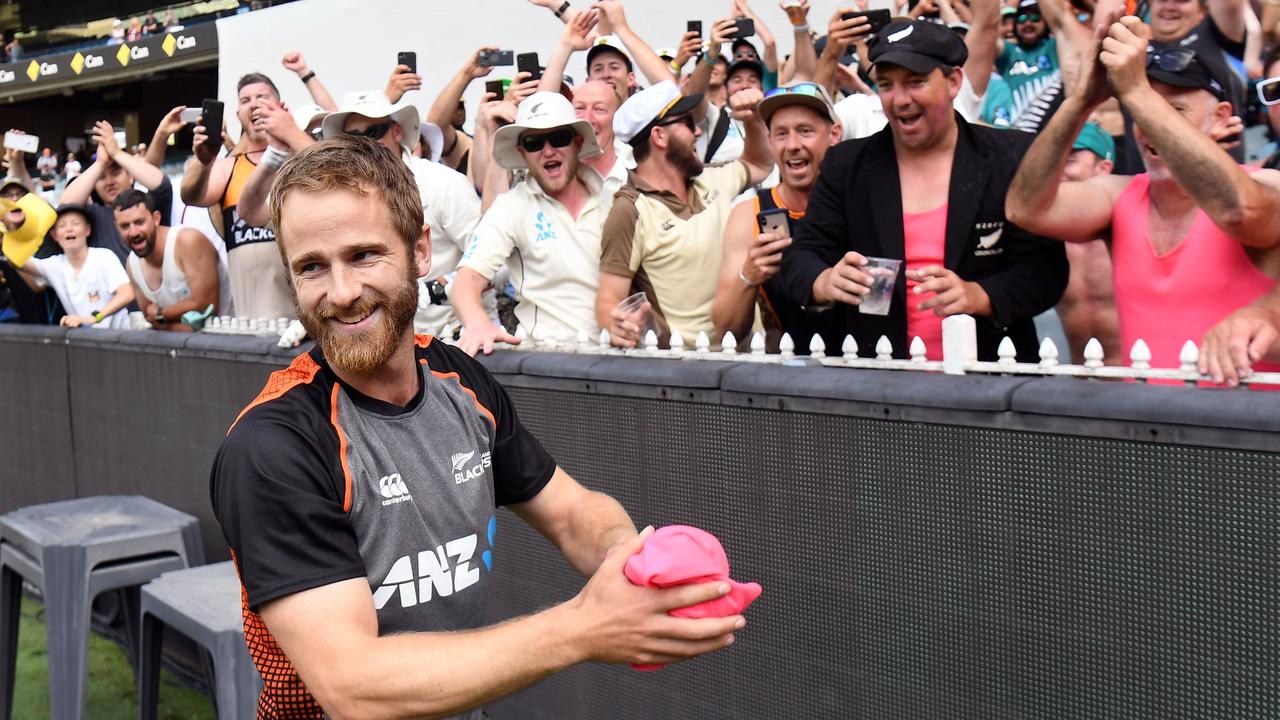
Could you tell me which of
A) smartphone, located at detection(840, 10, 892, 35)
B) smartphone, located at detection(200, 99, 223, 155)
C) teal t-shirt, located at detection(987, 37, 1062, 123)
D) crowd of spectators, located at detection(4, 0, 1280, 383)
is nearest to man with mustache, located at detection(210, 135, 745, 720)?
crowd of spectators, located at detection(4, 0, 1280, 383)

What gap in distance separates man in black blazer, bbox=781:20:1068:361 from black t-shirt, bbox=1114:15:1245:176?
76 cm

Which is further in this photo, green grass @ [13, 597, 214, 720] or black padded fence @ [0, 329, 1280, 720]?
green grass @ [13, 597, 214, 720]

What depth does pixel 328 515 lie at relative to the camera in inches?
75.6

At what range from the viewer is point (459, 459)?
2.23 metres

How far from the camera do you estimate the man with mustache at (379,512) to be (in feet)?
5.76

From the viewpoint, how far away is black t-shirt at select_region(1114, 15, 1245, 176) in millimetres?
4023

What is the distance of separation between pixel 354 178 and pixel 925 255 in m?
1.87

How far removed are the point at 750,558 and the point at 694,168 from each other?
1865 mm

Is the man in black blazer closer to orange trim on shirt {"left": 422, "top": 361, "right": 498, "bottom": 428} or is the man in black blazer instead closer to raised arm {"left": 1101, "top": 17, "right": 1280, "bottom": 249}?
raised arm {"left": 1101, "top": 17, "right": 1280, "bottom": 249}

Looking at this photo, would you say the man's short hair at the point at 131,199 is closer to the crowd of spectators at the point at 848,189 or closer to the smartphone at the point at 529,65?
the crowd of spectators at the point at 848,189

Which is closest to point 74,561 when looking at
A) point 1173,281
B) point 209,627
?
→ point 209,627

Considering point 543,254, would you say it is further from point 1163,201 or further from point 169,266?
point 169,266

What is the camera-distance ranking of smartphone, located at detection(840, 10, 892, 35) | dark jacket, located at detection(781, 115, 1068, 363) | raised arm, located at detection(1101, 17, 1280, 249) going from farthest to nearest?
smartphone, located at detection(840, 10, 892, 35) < dark jacket, located at detection(781, 115, 1068, 363) < raised arm, located at detection(1101, 17, 1280, 249)

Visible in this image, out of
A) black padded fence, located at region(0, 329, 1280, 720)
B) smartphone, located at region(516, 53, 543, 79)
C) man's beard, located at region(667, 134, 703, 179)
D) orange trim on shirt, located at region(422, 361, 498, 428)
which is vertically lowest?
black padded fence, located at region(0, 329, 1280, 720)
